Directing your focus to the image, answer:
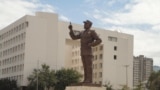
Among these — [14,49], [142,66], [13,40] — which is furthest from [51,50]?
[142,66]

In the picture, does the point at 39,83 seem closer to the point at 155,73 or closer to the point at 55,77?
the point at 55,77

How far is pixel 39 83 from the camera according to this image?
84000 millimetres

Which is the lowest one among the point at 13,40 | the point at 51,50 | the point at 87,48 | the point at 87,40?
the point at 87,48

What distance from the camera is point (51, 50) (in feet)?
303

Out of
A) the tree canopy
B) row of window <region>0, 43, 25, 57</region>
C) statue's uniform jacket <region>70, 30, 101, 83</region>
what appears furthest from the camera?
row of window <region>0, 43, 25, 57</region>

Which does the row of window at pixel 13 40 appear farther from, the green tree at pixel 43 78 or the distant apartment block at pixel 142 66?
the distant apartment block at pixel 142 66

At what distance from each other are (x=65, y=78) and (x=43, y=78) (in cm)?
550

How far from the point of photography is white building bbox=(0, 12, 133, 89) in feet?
297

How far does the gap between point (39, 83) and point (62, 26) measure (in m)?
17.5

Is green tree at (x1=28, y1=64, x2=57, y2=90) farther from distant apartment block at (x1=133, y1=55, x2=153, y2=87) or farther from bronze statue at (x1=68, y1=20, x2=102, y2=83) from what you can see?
distant apartment block at (x1=133, y1=55, x2=153, y2=87)

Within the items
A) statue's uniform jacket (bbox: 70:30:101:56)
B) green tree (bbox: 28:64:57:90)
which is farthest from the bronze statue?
green tree (bbox: 28:64:57:90)

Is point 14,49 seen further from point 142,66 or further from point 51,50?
point 142,66

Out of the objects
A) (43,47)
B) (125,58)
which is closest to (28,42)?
(43,47)

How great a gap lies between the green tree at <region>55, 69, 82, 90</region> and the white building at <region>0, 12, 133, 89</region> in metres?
4.75
